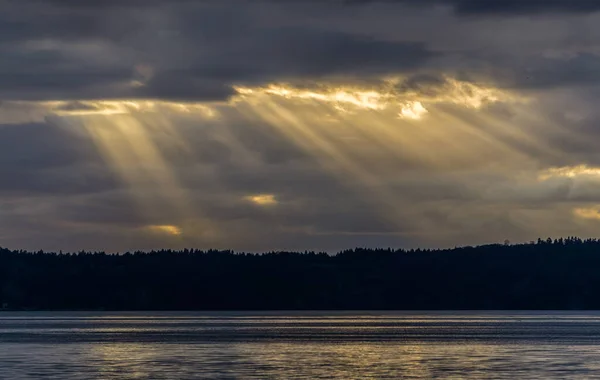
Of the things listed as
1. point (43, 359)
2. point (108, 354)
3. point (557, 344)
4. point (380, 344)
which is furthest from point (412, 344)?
point (43, 359)

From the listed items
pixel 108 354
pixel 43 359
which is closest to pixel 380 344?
pixel 108 354

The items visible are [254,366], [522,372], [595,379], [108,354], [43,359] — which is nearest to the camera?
[595,379]

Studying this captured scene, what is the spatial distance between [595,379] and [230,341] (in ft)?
282

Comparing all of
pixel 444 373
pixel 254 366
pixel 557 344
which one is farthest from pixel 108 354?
pixel 557 344

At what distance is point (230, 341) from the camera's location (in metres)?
188

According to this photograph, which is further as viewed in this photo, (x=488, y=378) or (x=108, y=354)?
(x=108, y=354)

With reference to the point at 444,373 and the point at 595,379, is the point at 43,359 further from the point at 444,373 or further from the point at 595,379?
the point at 595,379

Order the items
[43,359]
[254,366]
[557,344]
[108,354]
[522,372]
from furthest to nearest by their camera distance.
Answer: [557,344] → [108,354] → [43,359] → [254,366] → [522,372]

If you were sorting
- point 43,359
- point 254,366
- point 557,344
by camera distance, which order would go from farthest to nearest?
point 557,344 → point 43,359 → point 254,366

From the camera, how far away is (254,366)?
418ft

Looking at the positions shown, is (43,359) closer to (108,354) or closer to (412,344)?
(108,354)

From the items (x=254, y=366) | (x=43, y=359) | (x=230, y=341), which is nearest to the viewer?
(x=254, y=366)

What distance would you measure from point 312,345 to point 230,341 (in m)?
16.8

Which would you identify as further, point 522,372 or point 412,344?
point 412,344
